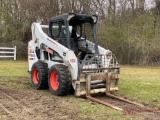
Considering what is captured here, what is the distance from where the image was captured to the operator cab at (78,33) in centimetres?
820

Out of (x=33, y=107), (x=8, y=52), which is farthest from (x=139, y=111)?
(x=8, y=52)

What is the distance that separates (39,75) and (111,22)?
1631 centimetres

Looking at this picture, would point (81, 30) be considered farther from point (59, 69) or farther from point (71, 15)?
point (59, 69)

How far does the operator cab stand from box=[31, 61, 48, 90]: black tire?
0.98 metres

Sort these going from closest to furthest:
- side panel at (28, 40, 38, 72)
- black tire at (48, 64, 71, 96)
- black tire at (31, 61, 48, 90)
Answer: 1. black tire at (48, 64, 71, 96)
2. black tire at (31, 61, 48, 90)
3. side panel at (28, 40, 38, 72)

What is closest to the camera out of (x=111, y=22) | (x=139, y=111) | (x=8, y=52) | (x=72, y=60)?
(x=139, y=111)

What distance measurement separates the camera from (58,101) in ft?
22.8

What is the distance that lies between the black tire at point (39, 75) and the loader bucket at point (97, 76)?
1.53 meters

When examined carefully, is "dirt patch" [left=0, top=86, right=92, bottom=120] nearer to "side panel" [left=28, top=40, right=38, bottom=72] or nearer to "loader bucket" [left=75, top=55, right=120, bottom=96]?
"loader bucket" [left=75, top=55, right=120, bottom=96]

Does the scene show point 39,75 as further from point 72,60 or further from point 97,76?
point 97,76

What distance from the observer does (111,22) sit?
938 inches

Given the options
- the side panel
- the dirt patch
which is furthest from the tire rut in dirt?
the side panel

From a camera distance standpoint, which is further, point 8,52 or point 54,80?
point 8,52

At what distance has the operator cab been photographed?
26.9ft
